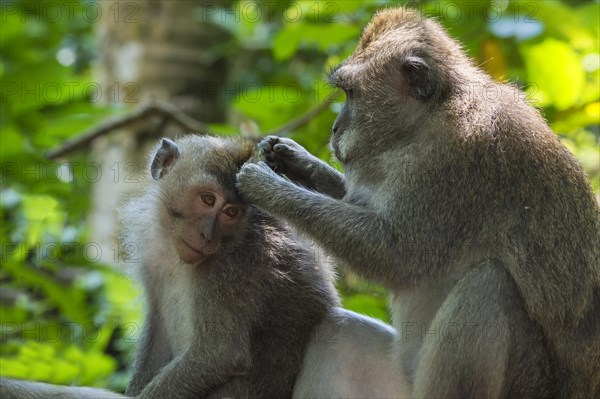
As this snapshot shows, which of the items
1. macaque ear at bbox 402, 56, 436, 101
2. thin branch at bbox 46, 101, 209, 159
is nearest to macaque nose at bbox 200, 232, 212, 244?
macaque ear at bbox 402, 56, 436, 101

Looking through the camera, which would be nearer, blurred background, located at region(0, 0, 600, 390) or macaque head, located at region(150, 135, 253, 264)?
macaque head, located at region(150, 135, 253, 264)

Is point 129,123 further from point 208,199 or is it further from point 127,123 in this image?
point 208,199

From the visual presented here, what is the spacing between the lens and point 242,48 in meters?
11.6

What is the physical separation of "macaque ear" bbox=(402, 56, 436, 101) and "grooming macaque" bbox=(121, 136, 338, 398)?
47.8 inches

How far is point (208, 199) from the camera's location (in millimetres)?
5684

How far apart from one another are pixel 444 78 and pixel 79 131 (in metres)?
4.26

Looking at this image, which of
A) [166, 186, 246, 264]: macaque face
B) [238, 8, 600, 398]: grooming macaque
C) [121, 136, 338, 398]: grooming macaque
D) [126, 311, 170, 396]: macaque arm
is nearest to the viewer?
[238, 8, 600, 398]: grooming macaque

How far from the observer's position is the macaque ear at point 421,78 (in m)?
5.58

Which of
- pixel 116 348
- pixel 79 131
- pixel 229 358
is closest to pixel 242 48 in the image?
pixel 79 131

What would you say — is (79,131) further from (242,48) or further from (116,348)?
(242,48)

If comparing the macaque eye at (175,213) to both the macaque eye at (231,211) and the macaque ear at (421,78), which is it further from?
the macaque ear at (421,78)

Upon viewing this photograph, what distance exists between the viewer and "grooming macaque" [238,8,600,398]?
5.09 meters

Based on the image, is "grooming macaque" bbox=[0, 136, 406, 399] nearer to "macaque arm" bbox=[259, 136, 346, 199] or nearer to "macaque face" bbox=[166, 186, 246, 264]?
"macaque face" bbox=[166, 186, 246, 264]

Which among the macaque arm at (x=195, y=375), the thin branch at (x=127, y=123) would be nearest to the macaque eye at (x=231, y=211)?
the macaque arm at (x=195, y=375)
